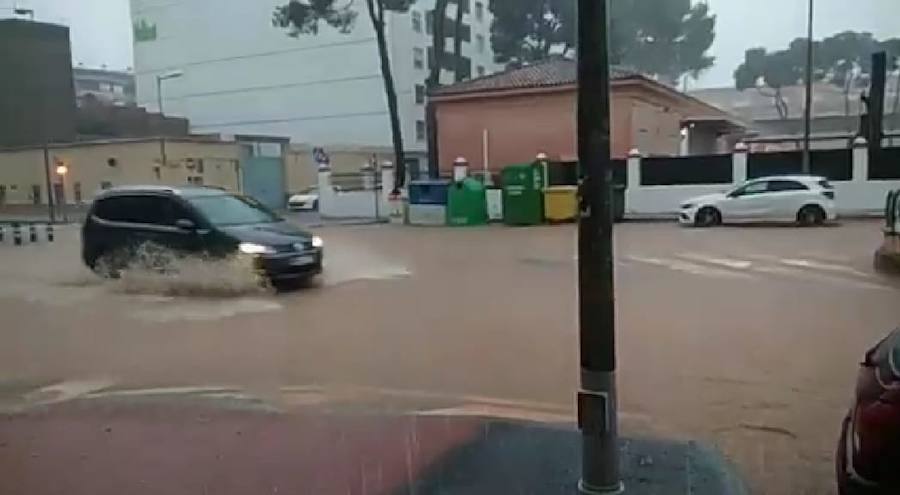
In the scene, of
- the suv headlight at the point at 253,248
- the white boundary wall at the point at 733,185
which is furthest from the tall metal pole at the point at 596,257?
the white boundary wall at the point at 733,185

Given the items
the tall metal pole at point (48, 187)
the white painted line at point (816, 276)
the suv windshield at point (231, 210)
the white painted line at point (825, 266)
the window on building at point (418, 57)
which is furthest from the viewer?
the window on building at point (418, 57)

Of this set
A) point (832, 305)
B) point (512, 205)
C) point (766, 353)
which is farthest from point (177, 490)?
point (512, 205)

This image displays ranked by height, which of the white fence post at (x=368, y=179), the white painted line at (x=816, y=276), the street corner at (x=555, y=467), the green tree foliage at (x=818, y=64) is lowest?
the white painted line at (x=816, y=276)

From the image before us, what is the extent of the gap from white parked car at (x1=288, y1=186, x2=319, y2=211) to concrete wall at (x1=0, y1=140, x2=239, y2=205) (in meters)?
1.98

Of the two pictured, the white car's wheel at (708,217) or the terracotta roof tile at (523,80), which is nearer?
the white car's wheel at (708,217)

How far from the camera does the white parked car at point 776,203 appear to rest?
1811 cm

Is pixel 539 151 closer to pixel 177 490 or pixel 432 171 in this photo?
pixel 432 171

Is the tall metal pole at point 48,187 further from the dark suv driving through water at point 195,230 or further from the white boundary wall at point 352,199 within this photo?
the dark suv driving through water at point 195,230

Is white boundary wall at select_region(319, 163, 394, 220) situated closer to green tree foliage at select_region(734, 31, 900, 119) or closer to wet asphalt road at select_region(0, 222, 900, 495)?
wet asphalt road at select_region(0, 222, 900, 495)

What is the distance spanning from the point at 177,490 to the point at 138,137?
23751mm

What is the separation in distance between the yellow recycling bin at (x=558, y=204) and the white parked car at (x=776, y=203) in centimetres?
299

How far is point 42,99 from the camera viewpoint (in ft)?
54.4

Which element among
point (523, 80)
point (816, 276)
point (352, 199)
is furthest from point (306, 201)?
point (816, 276)

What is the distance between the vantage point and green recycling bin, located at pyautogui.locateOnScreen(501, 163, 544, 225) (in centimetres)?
2042
